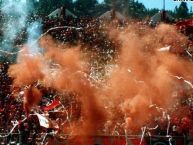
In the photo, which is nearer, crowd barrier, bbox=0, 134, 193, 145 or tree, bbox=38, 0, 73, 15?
crowd barrier, bbox=0, 134, 193, 145

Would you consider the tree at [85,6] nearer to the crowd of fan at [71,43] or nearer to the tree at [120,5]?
the tree at [120,5]

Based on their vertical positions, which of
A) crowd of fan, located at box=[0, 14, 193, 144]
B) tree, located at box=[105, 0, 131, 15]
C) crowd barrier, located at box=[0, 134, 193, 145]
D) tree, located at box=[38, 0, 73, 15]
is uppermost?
tree, located at box=[38, 0, 73, 15]

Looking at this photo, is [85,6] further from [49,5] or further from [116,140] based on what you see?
[116,140]

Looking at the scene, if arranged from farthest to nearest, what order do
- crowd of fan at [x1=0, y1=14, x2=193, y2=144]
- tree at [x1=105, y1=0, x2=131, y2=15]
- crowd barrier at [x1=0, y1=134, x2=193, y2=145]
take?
tree at [x1=105, y1=0, x2=131, y2=15] → crowd of fan at [x1=0, y1=14, x2=193, y2=144] → crowd barrier at [x1=0, y1=134, x2=193, y2=145]

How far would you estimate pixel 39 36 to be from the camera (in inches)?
958

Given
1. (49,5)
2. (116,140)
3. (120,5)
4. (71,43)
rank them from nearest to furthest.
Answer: (116,140) < (71,43) < (120,5) < (49,5)

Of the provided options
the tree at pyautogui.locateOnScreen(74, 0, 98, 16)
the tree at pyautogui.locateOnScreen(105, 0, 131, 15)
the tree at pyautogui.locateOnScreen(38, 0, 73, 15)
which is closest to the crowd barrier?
the tree at pyautogui.locateOnScreen(105, 0, 131, 15)

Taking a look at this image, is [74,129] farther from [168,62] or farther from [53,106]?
[168,62]

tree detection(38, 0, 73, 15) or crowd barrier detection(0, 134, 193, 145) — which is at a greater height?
tree detection(38, 0, 73, 15)

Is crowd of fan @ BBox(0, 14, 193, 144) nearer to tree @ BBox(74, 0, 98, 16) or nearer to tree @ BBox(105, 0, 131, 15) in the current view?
tree @ BBox(105, 0, 131, 15)

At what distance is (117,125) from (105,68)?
6252 millimetres

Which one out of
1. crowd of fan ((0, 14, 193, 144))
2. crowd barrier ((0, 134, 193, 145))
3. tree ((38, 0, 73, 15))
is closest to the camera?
crowd barrier ((0, 134, 193, 145))

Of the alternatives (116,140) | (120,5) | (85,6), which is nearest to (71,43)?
(116,140)

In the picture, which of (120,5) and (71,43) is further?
(120,5)
